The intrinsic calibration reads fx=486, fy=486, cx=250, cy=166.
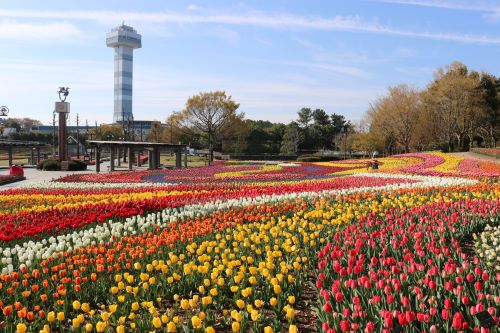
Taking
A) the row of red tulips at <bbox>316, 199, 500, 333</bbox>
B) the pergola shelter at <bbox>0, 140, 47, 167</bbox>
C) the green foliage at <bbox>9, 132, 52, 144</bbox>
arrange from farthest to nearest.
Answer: the green foliage at <bbox>9, 132, 52, 144</bbox>
the pergola shelter at <bbox>0, 140, 47, 167</bbox>
the row of red tulips at <bbox>316, 199, 500, 333</bbox>

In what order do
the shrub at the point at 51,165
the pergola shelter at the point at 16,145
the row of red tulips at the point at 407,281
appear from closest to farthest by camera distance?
the row of red tulips at the point at 407,281, the shrub at the point at 51,165, the pergola shelter at the point at 16,145

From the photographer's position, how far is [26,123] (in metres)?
152

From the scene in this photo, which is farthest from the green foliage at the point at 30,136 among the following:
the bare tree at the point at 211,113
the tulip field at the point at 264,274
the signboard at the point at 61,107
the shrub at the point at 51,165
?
the tulip field at the point at 264,274

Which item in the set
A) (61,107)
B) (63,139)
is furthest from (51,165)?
(61,107)

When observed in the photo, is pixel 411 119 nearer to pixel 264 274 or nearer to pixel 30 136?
Answer: pixel 264 274

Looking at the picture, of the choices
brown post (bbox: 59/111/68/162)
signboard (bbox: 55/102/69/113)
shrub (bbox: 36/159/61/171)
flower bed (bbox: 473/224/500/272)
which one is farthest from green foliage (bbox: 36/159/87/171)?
flower bed (bbox: 473/224/500/272)

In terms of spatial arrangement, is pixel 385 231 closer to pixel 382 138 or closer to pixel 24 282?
pixel 24 282

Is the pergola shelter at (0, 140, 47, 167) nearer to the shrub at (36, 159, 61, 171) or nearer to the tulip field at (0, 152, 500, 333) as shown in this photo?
the shrub at (36, 159, 61, 171)

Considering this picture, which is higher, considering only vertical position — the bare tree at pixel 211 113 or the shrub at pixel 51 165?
the bare tree at pixel 211 113

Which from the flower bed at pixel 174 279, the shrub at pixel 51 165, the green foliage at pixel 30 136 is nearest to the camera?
the flower bed at pixel 174 279

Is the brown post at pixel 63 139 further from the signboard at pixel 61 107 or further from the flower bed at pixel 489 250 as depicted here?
the flower bed at pixel 489 250

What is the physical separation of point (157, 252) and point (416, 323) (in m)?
3.44

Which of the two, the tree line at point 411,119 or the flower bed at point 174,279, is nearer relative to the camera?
the flower bed at point 174,279

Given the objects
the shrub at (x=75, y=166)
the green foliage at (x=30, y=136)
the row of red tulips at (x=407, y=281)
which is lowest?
the shrub at (x=75, y=166)
